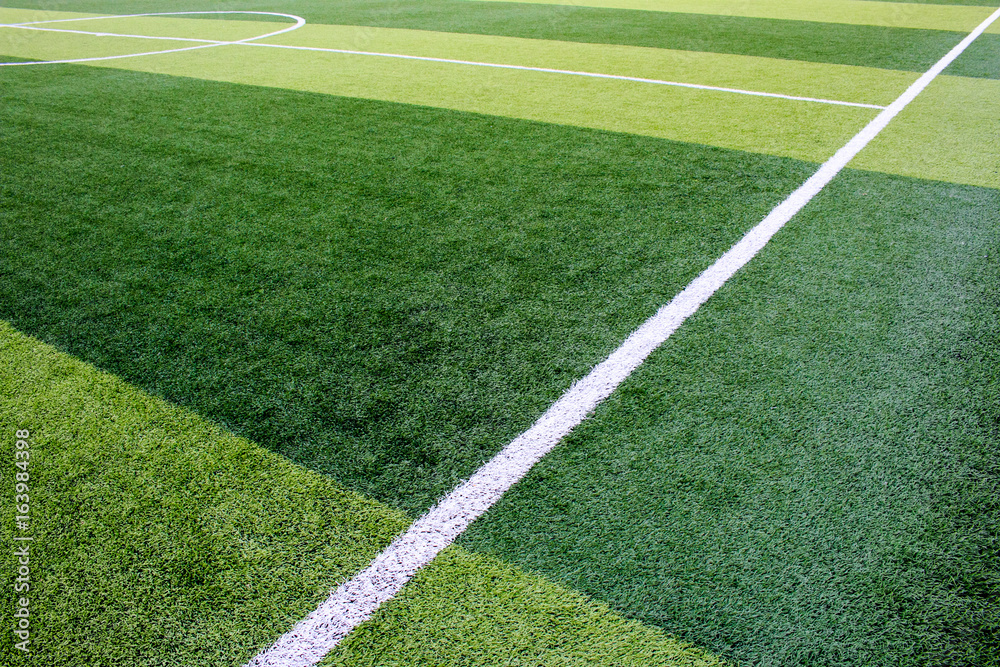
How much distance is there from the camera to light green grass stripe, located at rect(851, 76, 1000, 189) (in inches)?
199

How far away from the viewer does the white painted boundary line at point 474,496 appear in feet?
6.26

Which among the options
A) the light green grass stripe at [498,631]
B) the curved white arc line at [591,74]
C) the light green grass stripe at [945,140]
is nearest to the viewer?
the light green grass stripe at [498,631]

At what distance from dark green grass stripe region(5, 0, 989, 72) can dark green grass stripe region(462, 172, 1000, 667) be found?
652cm

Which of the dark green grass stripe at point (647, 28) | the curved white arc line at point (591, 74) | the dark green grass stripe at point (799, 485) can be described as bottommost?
the dark green grass stripe at point (799, 485)

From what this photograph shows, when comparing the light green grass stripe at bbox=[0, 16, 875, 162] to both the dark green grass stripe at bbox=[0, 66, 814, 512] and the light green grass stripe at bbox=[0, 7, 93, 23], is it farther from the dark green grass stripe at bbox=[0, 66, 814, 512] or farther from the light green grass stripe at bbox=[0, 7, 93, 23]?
the light green grass stripe at bbox=[0, 7, 93, 23]

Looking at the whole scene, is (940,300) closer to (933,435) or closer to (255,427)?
(933,435)

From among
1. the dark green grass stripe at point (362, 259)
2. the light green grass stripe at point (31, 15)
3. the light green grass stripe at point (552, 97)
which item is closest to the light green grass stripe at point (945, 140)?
the light green grass stripe at point (552, 97)

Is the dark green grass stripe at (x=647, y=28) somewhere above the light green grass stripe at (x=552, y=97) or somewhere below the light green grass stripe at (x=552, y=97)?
above

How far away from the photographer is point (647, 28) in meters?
10.9

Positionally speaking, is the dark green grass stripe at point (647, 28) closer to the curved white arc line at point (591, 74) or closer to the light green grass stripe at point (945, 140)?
the light green grass stripe at point (945, 140)

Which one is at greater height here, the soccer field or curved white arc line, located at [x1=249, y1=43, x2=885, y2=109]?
curved white arc line, located at [x1=249, y1=43, x2=885, y2=109]

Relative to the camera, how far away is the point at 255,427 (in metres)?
2.63

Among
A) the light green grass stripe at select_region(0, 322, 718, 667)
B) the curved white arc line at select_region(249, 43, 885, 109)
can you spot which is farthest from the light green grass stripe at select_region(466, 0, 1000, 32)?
the light green grass stripe at select_region(0, 322, 718, 667)

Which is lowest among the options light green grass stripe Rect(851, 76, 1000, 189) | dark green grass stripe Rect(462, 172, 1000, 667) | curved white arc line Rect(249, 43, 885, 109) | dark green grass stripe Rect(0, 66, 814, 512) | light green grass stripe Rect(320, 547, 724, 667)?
light green grass stripe Rect(320, 547, 724, 667)
